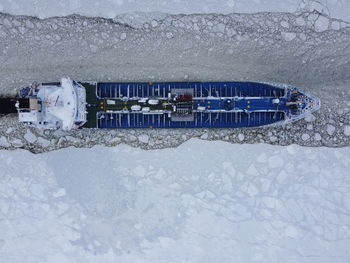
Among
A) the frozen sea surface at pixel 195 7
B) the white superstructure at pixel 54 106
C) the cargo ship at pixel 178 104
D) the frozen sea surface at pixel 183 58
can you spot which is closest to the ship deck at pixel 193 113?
the cargo ship at pixel 178 104

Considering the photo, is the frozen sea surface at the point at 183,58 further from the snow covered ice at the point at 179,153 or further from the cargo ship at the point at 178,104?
the cargo ship at the point at 178,104

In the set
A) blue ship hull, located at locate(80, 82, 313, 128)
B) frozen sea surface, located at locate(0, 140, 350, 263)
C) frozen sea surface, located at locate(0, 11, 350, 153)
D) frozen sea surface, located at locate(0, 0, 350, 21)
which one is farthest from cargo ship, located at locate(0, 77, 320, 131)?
frozen sea surface, located at locate(0, 0, 350, 21)

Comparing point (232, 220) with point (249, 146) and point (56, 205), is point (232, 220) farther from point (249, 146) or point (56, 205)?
point (56, 205)

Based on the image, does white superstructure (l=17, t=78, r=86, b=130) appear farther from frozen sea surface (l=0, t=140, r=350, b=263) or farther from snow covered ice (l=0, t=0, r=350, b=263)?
frozen sea surface (l=0, t=140, r=350, b=263)

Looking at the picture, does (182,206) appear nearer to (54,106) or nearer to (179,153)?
(179,153)

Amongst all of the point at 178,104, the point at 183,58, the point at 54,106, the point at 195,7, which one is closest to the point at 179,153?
the point at 178,104

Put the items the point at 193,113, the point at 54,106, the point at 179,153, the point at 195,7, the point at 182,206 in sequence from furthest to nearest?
the point at 195,7, the point at 179,153, the point at 182,206, the point at 193,113, the point at 54,106
